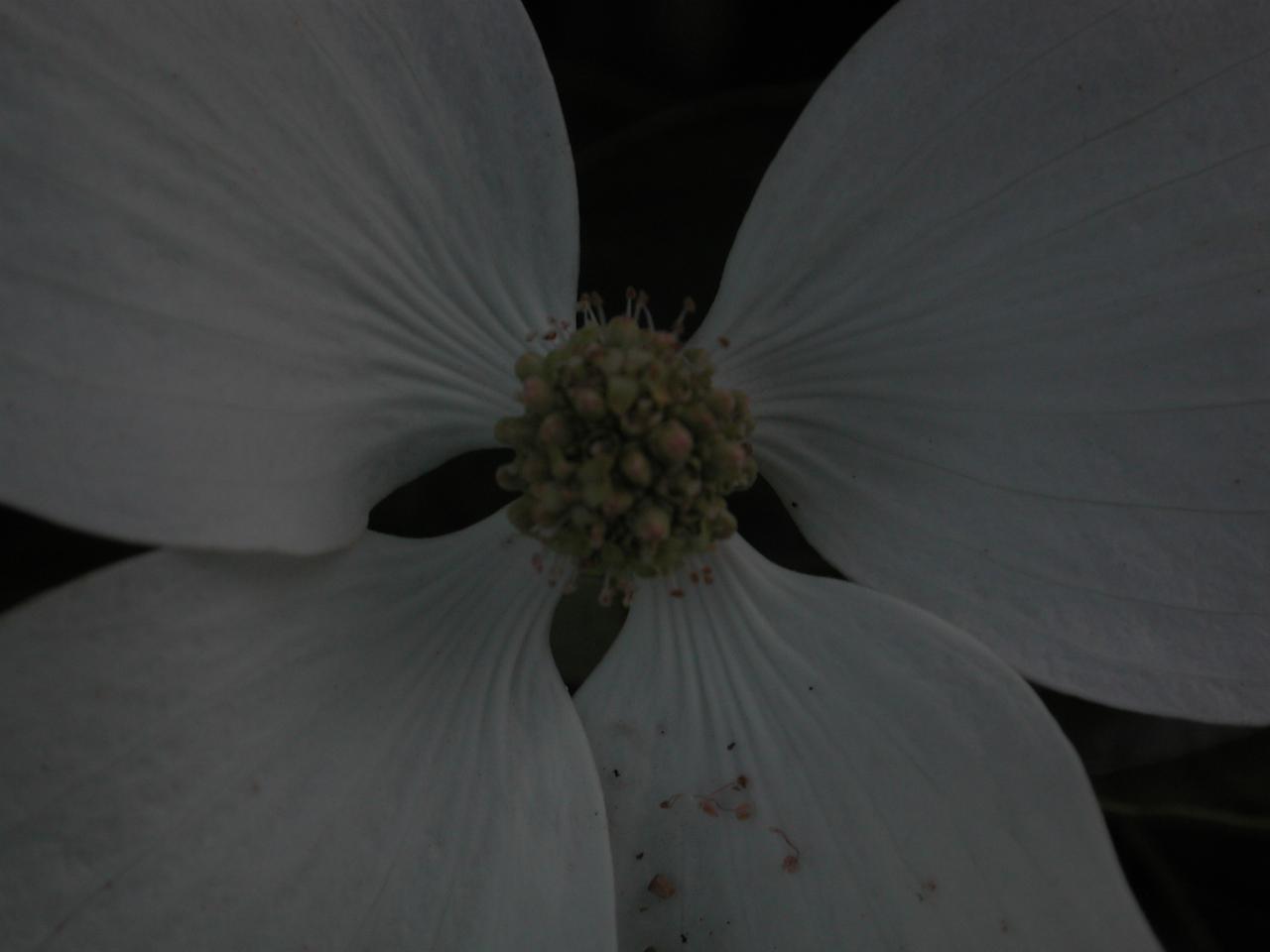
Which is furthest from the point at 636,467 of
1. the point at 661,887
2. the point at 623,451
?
the point at 661,887

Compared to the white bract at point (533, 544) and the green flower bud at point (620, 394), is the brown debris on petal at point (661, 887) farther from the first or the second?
the green flower bud at point (620, 394)

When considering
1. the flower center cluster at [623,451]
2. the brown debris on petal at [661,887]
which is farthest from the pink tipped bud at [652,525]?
the brown debris on petal at [661,887]

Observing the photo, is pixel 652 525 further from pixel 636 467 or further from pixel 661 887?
pixel 661 887

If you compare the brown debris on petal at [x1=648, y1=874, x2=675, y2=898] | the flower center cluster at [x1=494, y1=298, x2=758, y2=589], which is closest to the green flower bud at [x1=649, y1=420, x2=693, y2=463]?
the flower center cluster at [x1=494, y1=298, x2=758, y2=589]

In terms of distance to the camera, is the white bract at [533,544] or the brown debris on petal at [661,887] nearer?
the white bract at [533,544]

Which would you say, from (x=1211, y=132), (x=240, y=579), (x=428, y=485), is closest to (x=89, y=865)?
(x=240, y=579)

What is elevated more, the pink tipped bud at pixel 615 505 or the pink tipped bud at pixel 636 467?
Result: the pink tipped bud at pixel 636 467

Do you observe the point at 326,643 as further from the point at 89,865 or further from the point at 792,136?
the point at 792,136
